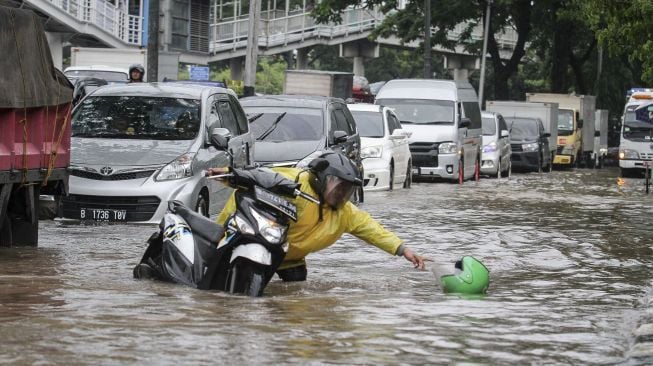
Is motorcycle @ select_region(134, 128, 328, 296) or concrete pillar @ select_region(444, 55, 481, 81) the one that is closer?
motorcycle @ select_region(134, 128, 328, 296)

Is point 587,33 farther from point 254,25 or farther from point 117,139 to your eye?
point 117,139

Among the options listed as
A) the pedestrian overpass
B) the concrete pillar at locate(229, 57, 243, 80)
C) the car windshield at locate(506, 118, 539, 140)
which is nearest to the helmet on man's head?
the car windshield at locate(506, 118, 539, 140)

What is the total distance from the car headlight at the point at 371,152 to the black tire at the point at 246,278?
1528cm

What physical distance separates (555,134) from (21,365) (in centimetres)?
4035

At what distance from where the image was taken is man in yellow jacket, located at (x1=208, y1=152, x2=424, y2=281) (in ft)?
32.3

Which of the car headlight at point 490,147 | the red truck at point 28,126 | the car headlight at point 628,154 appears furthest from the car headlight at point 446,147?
the red truck at point 28,126

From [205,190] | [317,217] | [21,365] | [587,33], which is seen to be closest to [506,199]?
[205,190]

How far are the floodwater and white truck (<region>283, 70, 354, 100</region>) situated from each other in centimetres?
2870

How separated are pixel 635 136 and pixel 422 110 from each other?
33.4ft

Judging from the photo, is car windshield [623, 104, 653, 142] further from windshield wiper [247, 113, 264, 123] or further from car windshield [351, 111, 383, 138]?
windshield wiper [247, 113, 264, 123]

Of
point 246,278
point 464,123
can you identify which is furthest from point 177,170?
point 464,123

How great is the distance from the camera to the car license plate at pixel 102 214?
1530cm

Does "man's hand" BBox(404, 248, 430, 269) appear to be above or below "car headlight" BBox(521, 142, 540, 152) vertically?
above

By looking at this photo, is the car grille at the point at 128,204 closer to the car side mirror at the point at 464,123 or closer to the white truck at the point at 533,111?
the car side mirror at the point at 464,123
